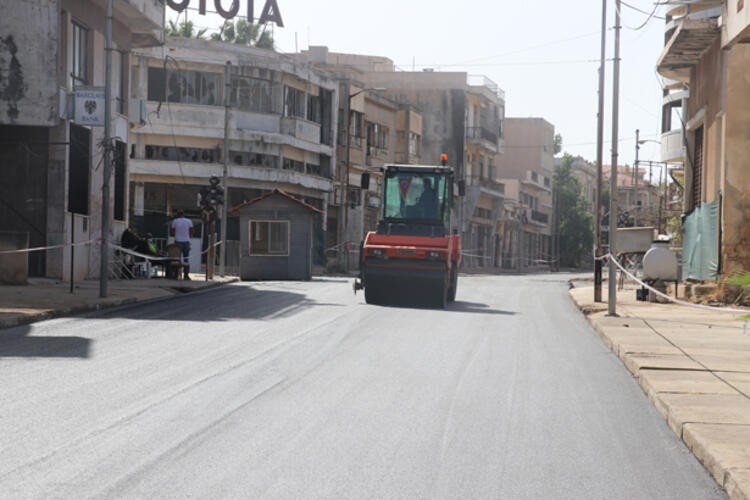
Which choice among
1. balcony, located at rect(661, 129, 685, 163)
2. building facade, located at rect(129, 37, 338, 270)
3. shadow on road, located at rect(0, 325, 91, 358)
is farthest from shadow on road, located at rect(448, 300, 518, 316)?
balcony, located at rect(661, 129, 685, 163)

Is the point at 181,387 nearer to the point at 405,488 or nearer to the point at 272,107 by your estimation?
the point at 405,488

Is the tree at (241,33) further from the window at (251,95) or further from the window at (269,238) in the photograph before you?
the window at (269,238)

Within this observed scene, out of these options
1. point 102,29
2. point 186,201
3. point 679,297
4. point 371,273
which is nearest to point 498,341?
point 371,273

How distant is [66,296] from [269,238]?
55.2 feet

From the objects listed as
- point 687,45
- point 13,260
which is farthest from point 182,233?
point 687,45

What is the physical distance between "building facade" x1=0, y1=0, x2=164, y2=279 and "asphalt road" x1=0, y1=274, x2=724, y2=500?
12596 mm

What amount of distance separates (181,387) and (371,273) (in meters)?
14.8

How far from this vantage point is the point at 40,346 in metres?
14.4

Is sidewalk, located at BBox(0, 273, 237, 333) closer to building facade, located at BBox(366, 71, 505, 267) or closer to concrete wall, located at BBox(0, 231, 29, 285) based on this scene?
concrete wall, located at BBox(0, 231, 29, 285)

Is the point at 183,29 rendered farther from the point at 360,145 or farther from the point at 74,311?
the point at 74,311

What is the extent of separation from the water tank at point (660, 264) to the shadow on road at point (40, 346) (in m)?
17.8

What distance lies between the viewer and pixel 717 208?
95.1ft

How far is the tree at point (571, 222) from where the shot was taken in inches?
4464

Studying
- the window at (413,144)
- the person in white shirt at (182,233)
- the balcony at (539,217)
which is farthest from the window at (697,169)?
the balcony at (539,217)
